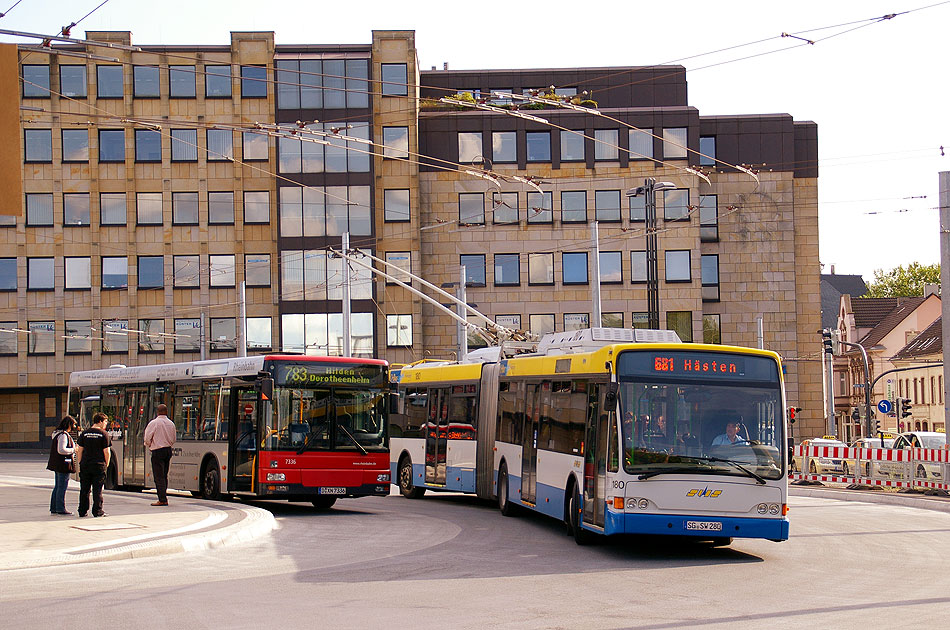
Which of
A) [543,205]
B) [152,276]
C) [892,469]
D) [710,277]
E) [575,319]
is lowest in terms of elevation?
[892,469]

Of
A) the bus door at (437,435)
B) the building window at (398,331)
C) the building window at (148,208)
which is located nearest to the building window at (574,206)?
the building window at (398,331)

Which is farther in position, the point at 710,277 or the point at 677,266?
the point at 710,277

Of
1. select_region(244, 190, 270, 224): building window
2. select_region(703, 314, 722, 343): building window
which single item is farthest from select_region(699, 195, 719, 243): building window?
select_region(244, 190, 270, 224): building window

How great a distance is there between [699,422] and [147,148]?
51.0 metres

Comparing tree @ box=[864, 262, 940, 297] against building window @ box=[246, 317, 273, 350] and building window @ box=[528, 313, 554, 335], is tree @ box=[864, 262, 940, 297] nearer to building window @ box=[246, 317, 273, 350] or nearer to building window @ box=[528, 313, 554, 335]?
building window @ box=[528, 313, 554, 335]

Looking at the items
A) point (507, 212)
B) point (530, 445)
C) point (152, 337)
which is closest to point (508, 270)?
point (507, 212)

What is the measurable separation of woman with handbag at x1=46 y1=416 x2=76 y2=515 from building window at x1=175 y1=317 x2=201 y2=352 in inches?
1719

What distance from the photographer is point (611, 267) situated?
6338 centimetres

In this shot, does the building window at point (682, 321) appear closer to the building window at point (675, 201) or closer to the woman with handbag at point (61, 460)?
the building window at point (675, 201)

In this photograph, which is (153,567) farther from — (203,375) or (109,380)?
(109,380)

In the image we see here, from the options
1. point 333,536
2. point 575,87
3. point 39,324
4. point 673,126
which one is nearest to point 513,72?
point 575,87

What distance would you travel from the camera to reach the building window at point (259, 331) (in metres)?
61.2

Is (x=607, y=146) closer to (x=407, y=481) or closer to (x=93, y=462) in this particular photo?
(x=407, y=481)

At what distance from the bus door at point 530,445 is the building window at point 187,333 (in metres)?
44.4
